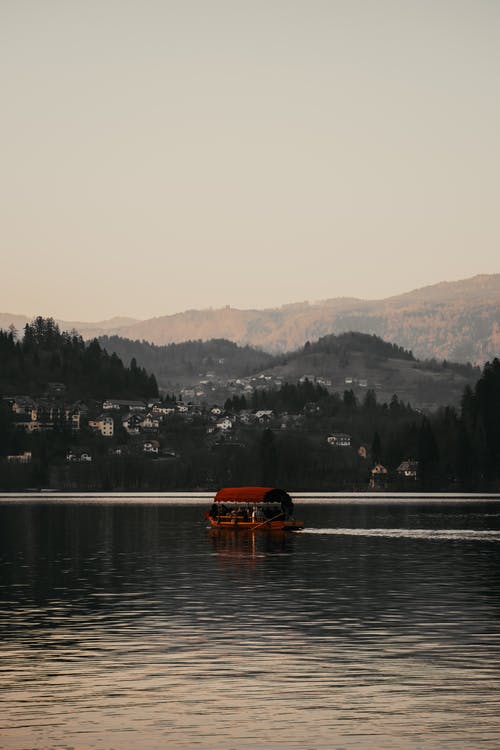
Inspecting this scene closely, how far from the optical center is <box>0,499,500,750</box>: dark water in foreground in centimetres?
3672

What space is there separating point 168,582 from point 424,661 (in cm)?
4011

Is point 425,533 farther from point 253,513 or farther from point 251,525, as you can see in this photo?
point 253,513

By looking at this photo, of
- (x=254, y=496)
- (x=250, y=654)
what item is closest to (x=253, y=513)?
(x=254, y=496)

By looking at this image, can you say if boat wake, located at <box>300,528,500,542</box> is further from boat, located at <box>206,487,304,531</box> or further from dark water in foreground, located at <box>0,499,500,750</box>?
dark water in foreground, located at <box>0,499,500,750</box>

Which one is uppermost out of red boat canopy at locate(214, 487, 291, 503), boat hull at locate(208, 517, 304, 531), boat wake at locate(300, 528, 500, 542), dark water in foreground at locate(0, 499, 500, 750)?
red boat canopy at locate(214, 487, 291, 503)

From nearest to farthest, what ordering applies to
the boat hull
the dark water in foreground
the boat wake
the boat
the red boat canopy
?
the dark water in foreground
the boat wake
the boat hull
the boat
the red boat canopy

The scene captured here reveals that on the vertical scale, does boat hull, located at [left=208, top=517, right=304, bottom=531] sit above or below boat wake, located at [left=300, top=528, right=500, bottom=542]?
above

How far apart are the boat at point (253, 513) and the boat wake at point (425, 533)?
4.66 meters

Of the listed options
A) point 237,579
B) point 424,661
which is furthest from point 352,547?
point 424,661

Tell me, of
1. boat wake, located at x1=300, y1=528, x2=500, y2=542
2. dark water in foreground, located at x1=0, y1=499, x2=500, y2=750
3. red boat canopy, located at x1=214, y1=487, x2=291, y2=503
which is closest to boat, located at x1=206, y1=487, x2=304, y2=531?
red boat canopy, located at x1=214, y1=487, x2=291, y2=503

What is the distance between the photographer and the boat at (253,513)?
169625 mm

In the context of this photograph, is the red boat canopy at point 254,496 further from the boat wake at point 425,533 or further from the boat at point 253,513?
the boat wake at point 425,533

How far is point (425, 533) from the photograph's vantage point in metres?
159

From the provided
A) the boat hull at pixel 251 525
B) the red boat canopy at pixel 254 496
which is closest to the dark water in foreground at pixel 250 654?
the boat hull at pixel 251 525
